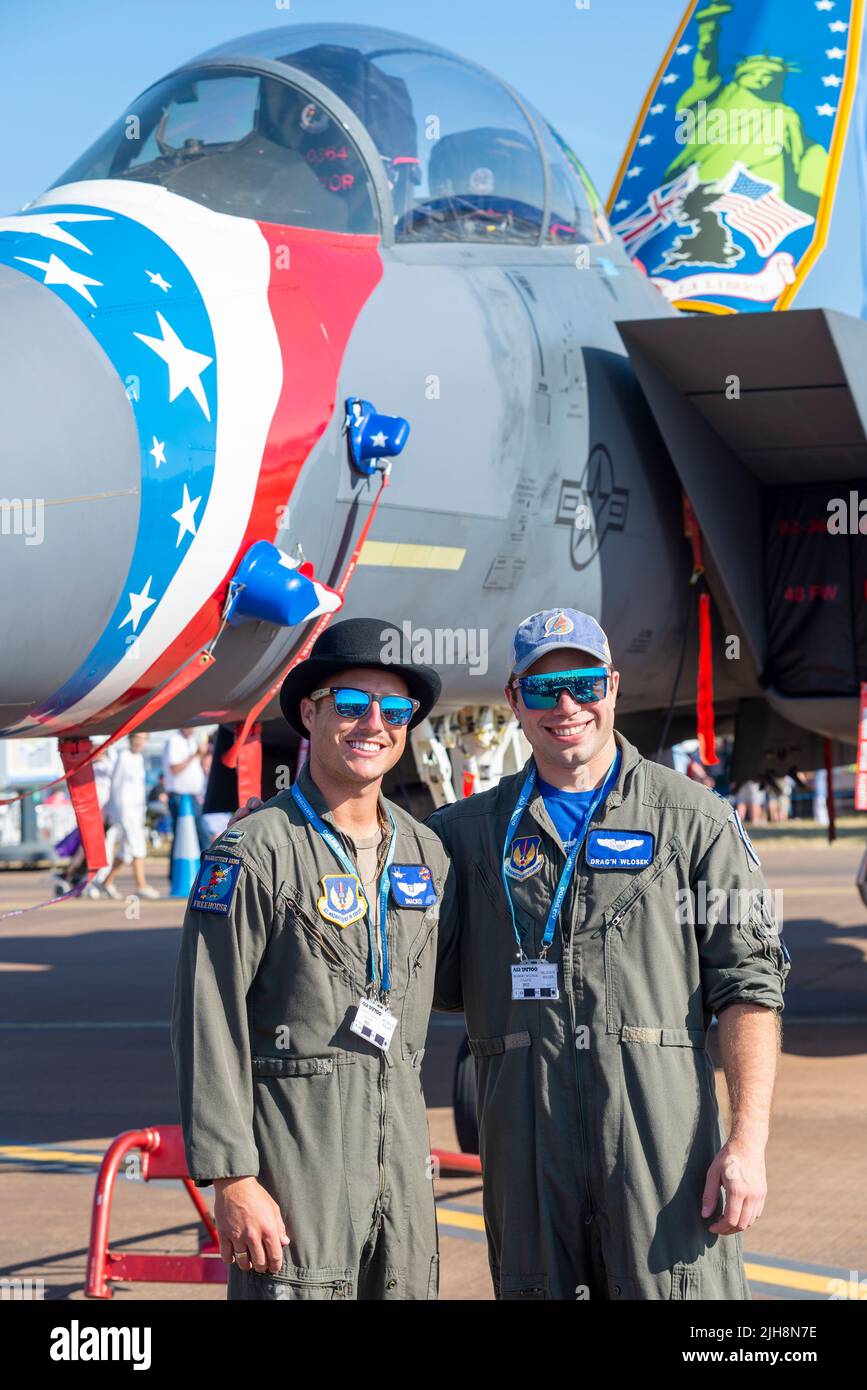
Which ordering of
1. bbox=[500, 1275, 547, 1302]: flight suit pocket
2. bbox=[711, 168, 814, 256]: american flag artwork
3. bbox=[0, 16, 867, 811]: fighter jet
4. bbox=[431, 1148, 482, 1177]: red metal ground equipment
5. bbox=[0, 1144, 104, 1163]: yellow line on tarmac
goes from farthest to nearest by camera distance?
bbox=[711, 168, 814, 256]: american flag artwork, bbox=[0, 1144, 104, 1163]: yellow line on tarmac, bbox=[431, 1148, 482, 1177]: red metal ground equipment, bbox=[0, 16, 867, 811]: fighter jet, bbox=[500, 1275, 547, 1302]: flight suit pocket

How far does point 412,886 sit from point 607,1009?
1.34ft

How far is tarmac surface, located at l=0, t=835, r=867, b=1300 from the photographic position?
193 inches

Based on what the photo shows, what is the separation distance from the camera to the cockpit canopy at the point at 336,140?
4.90 m

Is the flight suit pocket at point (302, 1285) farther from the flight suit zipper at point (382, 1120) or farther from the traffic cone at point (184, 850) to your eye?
the traffic cone at point (184, 850)

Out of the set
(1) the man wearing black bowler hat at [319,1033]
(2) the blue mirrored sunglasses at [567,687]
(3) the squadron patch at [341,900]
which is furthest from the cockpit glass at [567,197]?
(3) the squadron patch at [341,900]

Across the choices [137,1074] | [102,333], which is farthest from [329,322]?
[137,1074]

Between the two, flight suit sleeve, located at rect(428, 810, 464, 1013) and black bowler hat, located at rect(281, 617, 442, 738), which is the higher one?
black bowler hat, located at rect(281, 617, 442, 738)

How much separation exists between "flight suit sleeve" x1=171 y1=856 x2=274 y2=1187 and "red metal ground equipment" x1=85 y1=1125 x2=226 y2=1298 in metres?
1.70

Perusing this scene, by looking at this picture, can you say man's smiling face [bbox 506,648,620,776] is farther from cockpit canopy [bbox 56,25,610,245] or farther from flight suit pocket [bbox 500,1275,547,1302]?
cockpit canopy [bbox 56,25,610,245]

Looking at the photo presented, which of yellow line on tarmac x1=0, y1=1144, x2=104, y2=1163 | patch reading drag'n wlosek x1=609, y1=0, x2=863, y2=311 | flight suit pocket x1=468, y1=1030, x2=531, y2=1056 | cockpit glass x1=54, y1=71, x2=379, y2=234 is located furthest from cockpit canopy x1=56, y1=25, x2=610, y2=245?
yellow line on tarmac x1=0, y1=1144, x2=104, y2=1163

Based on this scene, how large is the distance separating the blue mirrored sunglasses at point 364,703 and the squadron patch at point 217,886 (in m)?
0.35

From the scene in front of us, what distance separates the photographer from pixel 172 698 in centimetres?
428

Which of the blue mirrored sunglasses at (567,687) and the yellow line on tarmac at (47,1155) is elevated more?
the blue mirrored sunglasses at (567,687)

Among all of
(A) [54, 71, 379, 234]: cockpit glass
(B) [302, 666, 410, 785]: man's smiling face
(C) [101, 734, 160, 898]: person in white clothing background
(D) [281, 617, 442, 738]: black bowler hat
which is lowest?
Result: (B) [302, 666, 410, 785]: man's smiling face
